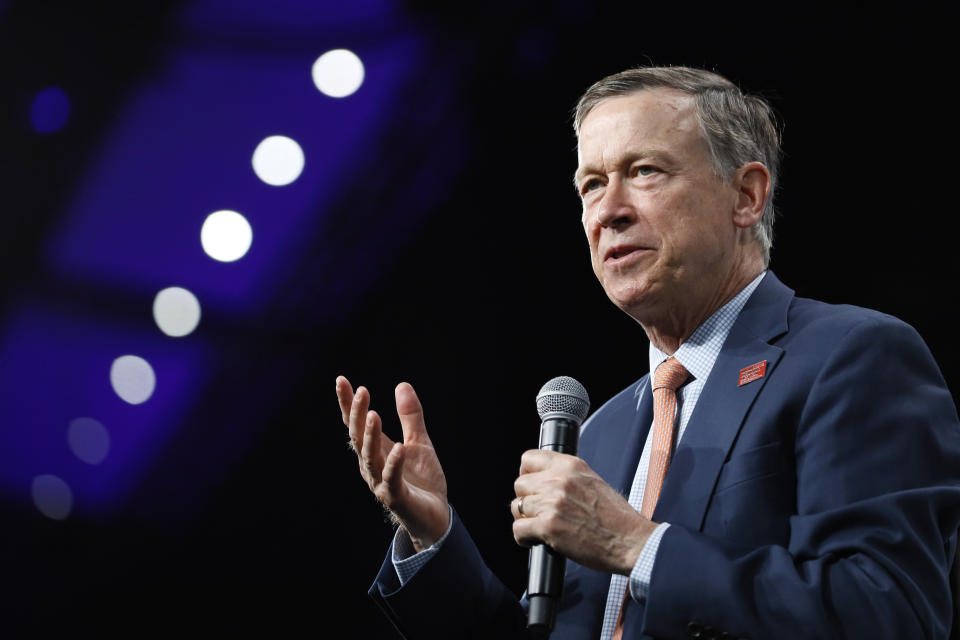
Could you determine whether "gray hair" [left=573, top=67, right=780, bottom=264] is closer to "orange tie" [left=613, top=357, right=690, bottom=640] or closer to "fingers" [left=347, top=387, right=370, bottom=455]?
"orange tie" [left=613, top=357, right=690, bottom=640]

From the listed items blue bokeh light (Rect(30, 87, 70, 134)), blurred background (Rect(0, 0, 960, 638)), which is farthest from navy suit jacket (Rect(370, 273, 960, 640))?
blue bokeh light (Rect(30, 87, 70, 134))

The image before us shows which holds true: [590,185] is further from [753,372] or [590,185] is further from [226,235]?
[226,235]

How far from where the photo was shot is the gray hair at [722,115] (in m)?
1.93

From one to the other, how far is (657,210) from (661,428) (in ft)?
1.45

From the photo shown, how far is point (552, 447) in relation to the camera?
151cm

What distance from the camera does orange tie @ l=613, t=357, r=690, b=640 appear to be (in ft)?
5.33

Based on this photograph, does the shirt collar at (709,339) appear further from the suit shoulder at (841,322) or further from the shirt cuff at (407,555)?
the shirt cuff at (407,555)

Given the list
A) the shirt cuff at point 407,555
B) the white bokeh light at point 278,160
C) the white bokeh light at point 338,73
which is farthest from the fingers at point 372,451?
the white bokeh light at point 338,73

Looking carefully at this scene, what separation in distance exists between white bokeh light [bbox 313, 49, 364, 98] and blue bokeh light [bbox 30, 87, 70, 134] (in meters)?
0.84

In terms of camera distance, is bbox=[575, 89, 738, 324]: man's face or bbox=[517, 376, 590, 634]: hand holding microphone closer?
bbox=[517, 376, 590, 634]: hand holding microphone

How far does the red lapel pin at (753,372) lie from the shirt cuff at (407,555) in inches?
24.8

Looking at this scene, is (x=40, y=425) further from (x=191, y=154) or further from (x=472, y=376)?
(x=472, y=376)

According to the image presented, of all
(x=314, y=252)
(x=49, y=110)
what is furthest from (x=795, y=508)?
(x=49, y=110)

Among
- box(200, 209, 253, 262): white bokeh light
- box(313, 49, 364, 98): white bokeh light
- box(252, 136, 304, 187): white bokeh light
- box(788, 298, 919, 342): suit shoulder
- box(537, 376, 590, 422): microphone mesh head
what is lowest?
box(537, 376, 590, 422): microphone mesh head
